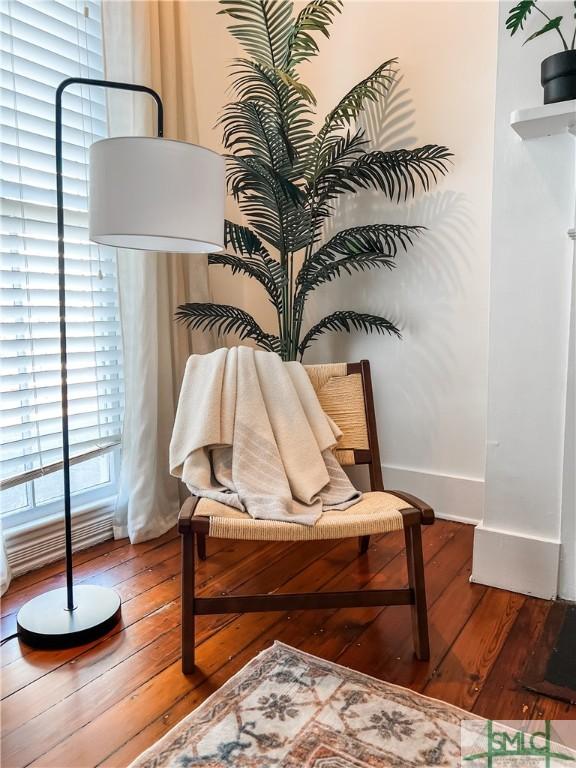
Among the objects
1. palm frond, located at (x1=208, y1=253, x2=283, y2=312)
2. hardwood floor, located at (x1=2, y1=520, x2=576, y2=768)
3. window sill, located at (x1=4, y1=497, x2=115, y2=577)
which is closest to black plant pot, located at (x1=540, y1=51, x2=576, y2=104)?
palm frond, located at (x1=208, y1=253, x2=283, y2=312)

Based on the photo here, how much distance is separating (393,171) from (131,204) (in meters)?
1.33

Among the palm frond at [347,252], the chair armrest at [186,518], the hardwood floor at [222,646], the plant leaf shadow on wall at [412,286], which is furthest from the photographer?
the plant leaf shadow on wall at [412,286]

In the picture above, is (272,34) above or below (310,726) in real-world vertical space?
above

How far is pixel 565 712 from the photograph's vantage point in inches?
51.4

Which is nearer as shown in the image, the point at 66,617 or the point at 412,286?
the point at 66,617

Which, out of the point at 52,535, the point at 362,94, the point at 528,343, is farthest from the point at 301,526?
the point at 362,94

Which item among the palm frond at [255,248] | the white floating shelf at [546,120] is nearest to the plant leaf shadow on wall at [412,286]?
the palm frond at [255,248]

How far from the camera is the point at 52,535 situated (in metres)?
2.09

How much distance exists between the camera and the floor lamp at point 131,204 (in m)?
1.45

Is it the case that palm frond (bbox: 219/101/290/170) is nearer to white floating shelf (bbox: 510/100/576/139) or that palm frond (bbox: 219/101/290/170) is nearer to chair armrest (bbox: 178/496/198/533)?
white floating shelf (bbox: 510/100/576/139)

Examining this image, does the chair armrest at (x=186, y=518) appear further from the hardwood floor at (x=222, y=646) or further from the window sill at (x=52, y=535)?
the window sill at (x=52, y=535)

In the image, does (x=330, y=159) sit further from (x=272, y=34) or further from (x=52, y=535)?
(x=52, y=535)

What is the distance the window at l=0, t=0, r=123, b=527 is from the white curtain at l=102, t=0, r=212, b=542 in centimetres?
9

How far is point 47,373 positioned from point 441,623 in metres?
1.59
